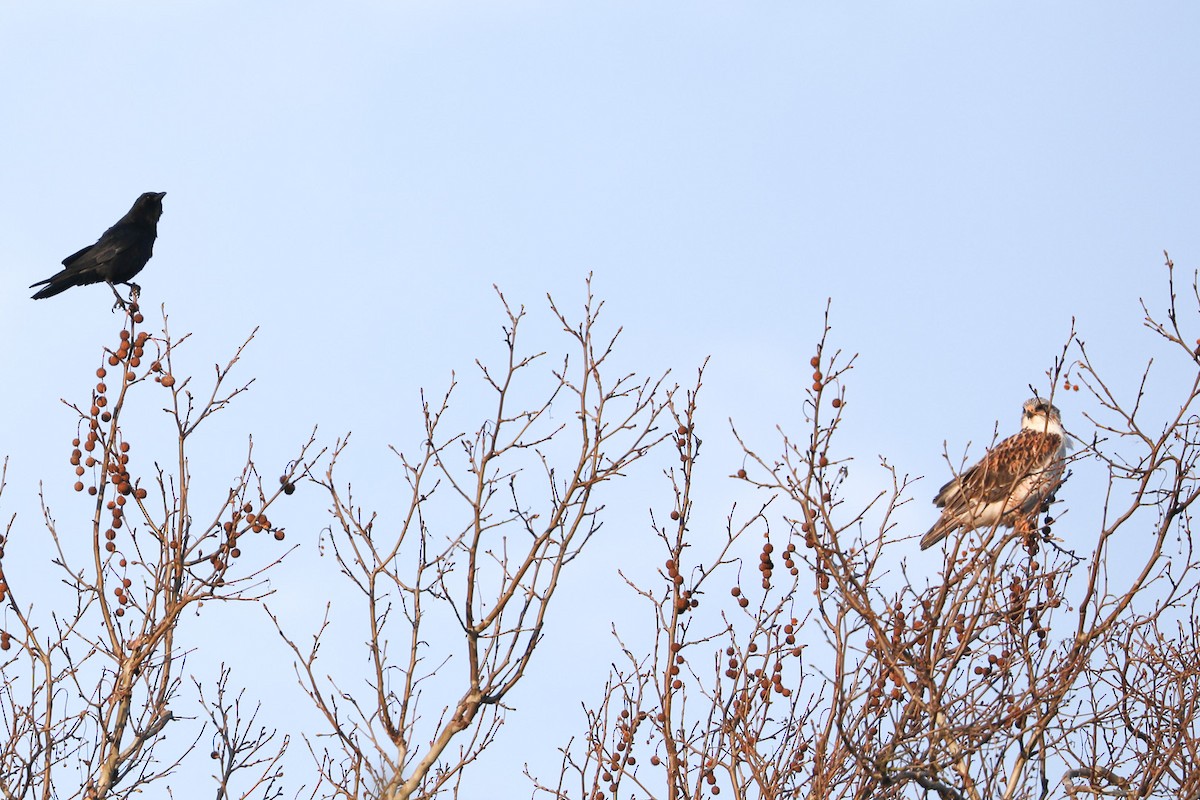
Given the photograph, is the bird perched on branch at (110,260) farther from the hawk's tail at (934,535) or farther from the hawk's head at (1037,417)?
the hawk's head at (1037,417)

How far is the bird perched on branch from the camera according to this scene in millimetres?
10711

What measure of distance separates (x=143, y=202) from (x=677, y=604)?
6863mm

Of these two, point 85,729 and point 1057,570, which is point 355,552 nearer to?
point 85,729

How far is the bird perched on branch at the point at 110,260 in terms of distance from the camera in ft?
35.1

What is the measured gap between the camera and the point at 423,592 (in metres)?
6.30

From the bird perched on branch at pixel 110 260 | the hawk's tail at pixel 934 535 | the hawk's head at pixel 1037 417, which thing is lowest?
the hawk's tail at pixel 934 535

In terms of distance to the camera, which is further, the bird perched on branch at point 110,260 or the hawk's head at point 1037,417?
the hawk's head at point 1037,417

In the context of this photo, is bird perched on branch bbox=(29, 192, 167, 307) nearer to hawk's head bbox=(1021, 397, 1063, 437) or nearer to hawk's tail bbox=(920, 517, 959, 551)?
hawk's tail bbox=(920, 517, 959, 551)

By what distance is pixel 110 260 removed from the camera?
1073cm

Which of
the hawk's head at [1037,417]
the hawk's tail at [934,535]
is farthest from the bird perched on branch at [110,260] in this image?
the hawk's head at [1037,417]

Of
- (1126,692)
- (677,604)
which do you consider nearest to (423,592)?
(677,604)

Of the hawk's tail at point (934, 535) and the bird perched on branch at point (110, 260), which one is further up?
the bird perched on branch at point (110, 260)

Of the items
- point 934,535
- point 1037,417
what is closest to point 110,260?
point 934,535

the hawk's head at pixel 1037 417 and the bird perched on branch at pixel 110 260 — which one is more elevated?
the bird perched on branch at pixel 110 260
